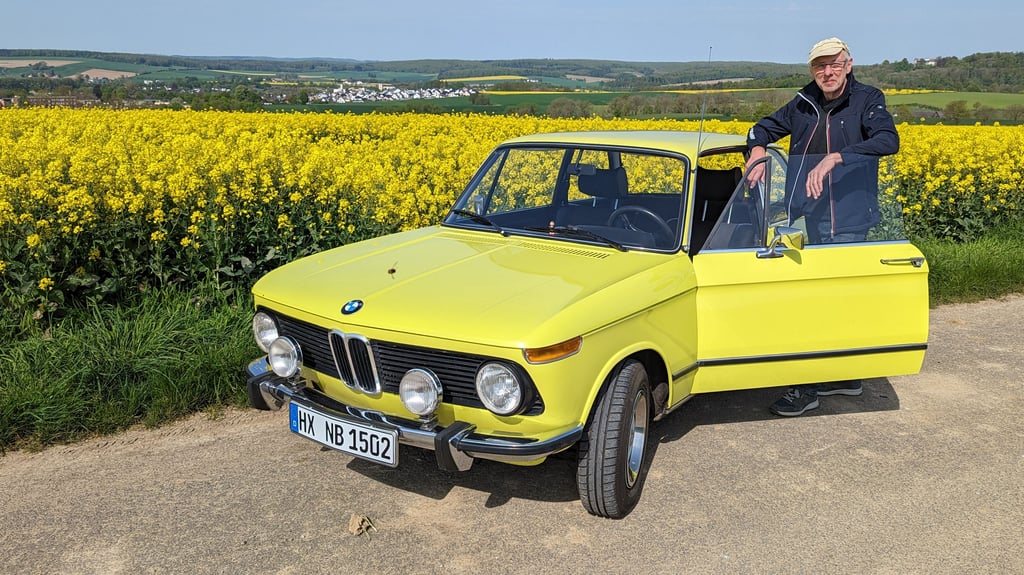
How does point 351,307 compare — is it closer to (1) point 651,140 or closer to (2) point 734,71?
(1) point 651,140

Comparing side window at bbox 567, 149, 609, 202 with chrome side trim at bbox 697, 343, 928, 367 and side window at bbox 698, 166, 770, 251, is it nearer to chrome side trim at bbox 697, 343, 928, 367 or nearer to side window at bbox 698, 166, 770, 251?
side window at bbox 698, 166, 770, 251

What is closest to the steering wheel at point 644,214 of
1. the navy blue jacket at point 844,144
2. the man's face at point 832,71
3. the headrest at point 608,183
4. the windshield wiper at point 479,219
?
the headrest at point 608,183

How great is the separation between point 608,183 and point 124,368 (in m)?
3.22

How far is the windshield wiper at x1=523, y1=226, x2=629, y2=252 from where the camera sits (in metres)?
4.32

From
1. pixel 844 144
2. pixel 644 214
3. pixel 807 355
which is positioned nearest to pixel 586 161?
pixel 644 214

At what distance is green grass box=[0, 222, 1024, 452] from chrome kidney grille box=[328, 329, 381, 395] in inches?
71.4

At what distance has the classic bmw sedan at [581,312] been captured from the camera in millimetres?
3359

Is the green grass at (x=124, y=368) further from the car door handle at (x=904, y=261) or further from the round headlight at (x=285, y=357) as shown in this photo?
the car door handle at (x=904, y=261)

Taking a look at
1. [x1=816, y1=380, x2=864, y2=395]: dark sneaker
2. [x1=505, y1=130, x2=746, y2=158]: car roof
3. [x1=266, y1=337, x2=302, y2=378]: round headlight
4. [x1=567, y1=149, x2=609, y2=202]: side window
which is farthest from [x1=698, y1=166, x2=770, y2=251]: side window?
[x1=266, y1=337, x2=302, y2=378]: round headlight

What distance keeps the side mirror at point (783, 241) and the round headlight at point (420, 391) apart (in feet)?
6.44

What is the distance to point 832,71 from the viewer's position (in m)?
5.02

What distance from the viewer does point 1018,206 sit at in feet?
35.1

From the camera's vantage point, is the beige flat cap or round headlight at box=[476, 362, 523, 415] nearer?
round headlight at box=[476, 362, 523, 415]

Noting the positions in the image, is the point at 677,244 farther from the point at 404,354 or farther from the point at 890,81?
the point at 890,81
